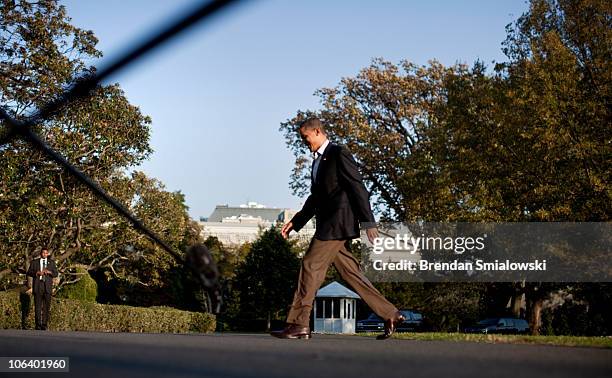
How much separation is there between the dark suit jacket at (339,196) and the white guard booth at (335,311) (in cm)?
4460

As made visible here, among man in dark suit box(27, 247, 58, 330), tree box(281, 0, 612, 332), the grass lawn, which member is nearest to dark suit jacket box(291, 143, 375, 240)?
the grass lawn

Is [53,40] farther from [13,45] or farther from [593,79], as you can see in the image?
[593,79]

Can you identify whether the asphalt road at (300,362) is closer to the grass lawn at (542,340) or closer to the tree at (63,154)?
the grass lawn at (542,340)

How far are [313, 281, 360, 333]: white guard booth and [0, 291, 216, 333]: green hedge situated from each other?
17978 millimetres

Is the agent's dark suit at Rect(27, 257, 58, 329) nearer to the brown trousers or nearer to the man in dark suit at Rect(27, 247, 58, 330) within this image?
the man in dark suit at Rect(27, 247, 58, 330)

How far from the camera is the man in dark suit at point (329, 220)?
357 inches

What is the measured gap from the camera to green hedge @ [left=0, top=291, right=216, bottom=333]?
21.5m

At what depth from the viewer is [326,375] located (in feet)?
15.1

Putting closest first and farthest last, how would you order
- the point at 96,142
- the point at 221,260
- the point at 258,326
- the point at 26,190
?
the point at 26,190 → the point at 96,142 → the point at 258,326 → the point at 221,260

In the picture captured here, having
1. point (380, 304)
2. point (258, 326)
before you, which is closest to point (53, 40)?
point (380, 304)

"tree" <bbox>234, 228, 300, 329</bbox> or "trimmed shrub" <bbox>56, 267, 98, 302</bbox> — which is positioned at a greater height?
"tree" <bbox>234, 228, 300, 329</bbox>

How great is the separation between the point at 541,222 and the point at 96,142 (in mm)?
15995

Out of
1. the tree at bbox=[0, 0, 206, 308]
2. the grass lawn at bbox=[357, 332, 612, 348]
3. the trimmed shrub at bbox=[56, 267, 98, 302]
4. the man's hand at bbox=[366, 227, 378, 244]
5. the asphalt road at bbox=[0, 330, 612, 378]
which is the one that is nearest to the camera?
the asphalt road at bbox=[0, 330, 612, 378]

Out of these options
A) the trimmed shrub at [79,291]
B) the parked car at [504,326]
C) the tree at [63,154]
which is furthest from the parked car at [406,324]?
the tree at [63,154]
